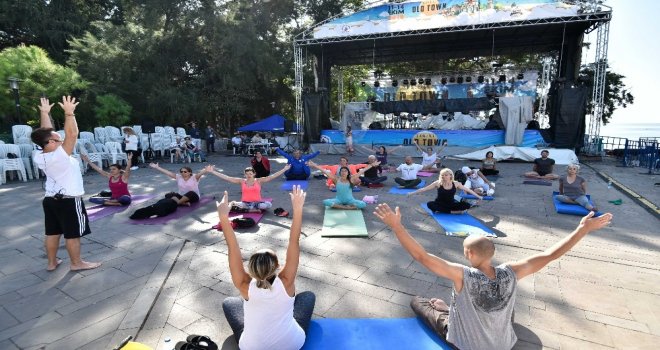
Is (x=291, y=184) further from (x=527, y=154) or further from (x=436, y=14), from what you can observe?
(x=527, y=154)

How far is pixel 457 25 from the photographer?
13609 mm

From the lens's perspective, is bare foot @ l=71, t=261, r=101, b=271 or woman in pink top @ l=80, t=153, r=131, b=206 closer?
bare foot @ l=71, t=261, r=101, b=271

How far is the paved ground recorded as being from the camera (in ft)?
9.45

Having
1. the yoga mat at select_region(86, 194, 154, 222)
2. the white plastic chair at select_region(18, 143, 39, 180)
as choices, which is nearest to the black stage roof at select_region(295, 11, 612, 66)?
the white plastic chair at select_region(18, 143, 39, 180)

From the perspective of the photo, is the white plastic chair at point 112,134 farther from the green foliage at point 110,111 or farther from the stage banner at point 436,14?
the stage banner at point 436,14

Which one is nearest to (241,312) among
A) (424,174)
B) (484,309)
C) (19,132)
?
(484,309)

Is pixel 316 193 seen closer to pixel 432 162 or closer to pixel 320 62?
pixel 432 162

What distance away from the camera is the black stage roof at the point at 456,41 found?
13.6 metres

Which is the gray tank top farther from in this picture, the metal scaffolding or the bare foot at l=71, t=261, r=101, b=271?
the metal scaffolding

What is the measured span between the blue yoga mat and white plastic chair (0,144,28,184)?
11.6 meters

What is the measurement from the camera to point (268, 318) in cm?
223

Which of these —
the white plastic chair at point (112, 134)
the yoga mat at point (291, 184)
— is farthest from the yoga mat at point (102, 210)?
the white plastic chair at point (112, 134)

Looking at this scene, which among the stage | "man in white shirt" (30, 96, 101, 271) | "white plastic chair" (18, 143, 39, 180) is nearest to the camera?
"man in white shirt" (30, 96, 101, 271)

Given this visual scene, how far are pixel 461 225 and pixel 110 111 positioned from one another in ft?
53.9
